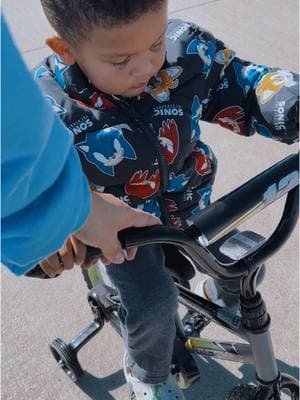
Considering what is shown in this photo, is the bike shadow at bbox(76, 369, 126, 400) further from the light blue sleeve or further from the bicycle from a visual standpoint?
the light blue sleeve

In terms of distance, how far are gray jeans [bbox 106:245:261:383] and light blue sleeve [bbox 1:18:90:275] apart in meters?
0.67

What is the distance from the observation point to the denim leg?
1.60m

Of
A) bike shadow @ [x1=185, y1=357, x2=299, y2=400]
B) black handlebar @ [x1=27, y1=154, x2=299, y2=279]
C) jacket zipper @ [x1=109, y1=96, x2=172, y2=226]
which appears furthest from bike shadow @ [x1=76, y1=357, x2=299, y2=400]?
black handlebar @ [x1=27, y1=154, x2=299, y2=279]

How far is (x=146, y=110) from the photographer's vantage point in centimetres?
154

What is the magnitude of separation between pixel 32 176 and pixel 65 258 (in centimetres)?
32

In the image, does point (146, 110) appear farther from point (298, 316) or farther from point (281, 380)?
point (298, 316)

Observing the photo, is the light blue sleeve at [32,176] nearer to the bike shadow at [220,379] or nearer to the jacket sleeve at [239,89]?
the jacket sleeve at [239,89]

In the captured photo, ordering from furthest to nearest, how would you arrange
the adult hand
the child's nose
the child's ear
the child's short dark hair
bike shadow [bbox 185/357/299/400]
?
bike shadow [bbox 185/357/299/400] < the child's ear < the child's nose < the child's short dark hair < the adult hand

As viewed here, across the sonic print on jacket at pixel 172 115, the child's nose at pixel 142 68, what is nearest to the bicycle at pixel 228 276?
the sonic print on jacket at pixel 172 115

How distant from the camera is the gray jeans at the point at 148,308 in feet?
5.24

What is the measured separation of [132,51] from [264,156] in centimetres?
183

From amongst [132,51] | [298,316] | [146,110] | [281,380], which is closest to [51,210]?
[132,51]

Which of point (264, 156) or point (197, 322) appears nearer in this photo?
point (197, 322)

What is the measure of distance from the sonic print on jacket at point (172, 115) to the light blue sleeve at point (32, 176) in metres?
0.58
